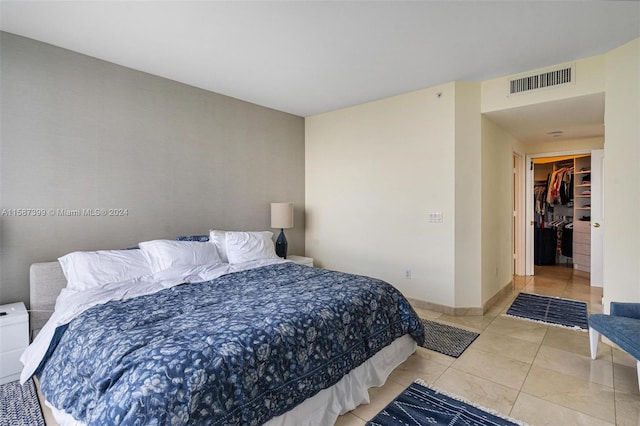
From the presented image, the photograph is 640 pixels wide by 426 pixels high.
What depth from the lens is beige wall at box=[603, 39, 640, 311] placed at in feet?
9.07

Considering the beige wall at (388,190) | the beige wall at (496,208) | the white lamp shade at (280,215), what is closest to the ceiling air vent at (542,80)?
the beige wall at (496,208)

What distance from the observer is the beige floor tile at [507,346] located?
9.37ft

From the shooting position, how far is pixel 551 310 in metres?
3.98

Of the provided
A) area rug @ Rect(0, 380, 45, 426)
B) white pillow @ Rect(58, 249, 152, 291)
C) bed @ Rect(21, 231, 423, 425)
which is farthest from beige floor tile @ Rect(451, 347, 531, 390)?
area rug @ Rect(0, 380, 45, 426)

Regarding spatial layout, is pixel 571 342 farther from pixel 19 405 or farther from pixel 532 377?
pixel 19 405

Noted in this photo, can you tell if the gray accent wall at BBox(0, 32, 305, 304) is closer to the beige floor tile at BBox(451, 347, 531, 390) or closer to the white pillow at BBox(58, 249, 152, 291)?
the white pillow at BBox(58, 249, 152, 291)

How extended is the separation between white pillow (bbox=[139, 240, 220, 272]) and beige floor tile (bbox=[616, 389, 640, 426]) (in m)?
3.27

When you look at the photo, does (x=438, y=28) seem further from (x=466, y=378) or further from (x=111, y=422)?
(x=111, y=422)

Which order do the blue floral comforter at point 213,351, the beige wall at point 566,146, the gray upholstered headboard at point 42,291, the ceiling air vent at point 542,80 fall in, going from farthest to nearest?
the beige wall at point 566,146, the ceiling air vent at point 542,80, the gray upholstered headboard at point 42,291, the blue floral comforter at point 213,351

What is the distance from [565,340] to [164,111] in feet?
15.7

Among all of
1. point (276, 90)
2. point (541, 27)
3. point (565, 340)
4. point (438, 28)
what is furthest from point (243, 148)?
point (565, 340)

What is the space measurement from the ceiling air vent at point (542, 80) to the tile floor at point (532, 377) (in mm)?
2545

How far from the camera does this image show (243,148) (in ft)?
14.5

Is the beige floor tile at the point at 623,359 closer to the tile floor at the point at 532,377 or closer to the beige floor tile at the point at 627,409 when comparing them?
the tile floor at the point at 532,377
